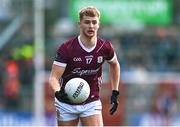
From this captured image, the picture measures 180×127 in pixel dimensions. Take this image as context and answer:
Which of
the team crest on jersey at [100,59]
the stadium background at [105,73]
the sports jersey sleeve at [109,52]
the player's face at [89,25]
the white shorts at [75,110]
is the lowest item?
the stadium background at [105,73]

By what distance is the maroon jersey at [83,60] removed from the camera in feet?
29.5

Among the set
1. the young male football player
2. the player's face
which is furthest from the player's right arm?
the player's face

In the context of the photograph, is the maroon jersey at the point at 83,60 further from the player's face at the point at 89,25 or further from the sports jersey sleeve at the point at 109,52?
the player's face at the point at 89,25

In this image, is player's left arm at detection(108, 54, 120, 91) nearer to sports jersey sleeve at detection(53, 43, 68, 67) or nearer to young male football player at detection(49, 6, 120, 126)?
young male football player at detection(49, 6, 120, 126)

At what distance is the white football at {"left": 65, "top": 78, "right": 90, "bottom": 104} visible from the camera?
8.80 meters

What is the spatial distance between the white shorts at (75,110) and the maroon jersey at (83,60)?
0.23ft

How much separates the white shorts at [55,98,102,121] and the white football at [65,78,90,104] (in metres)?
0.16

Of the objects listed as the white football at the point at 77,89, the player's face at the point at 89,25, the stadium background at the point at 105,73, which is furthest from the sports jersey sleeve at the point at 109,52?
the stadium background at the point at 105,73

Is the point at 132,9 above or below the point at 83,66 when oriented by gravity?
below

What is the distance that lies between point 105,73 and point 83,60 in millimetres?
11363

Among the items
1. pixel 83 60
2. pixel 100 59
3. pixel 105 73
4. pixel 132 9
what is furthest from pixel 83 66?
pixel 105 73

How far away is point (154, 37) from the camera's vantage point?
24.3 m

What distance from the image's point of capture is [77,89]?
28.8 ft

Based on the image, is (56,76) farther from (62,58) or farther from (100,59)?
(100,59)
